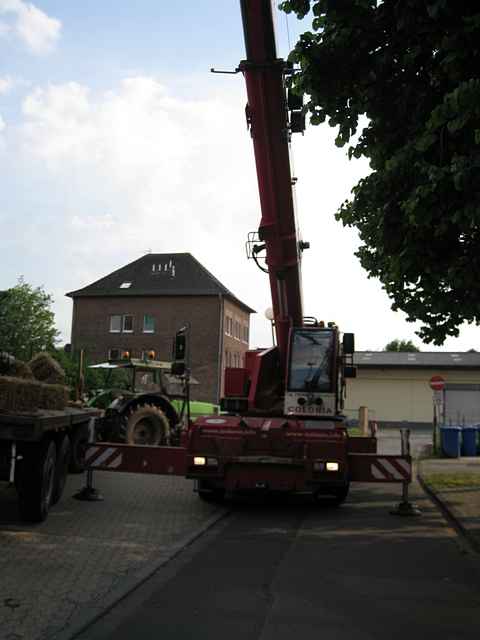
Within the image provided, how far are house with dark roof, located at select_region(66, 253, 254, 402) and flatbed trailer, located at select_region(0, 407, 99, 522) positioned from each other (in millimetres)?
39555

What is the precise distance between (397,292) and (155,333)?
141 feet

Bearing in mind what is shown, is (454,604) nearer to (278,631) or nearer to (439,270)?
(278,631)

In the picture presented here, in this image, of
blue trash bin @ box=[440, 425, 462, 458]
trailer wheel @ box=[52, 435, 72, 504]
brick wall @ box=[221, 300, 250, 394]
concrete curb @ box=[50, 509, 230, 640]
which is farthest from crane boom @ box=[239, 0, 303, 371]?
brick wall @ box=[221, 300, 250, 394]

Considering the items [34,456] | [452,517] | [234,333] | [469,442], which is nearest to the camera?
[34,456]

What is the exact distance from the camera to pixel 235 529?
30.3 ft

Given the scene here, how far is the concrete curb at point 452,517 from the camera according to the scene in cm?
866

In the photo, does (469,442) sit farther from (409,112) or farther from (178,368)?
(409,112)

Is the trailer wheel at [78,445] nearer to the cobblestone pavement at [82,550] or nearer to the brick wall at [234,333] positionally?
the cobblestone pavement at [82,550]

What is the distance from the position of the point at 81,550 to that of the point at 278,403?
496 cm

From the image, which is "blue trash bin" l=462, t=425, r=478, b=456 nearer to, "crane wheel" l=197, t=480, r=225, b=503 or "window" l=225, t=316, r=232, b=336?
"crane wheel" l=197, t=480, r=225, b=503

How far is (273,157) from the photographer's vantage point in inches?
417

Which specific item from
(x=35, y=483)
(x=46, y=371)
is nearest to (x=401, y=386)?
(x=46, y=371)

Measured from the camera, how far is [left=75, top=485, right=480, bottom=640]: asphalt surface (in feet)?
17.1

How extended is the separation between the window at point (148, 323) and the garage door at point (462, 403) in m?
28.2
